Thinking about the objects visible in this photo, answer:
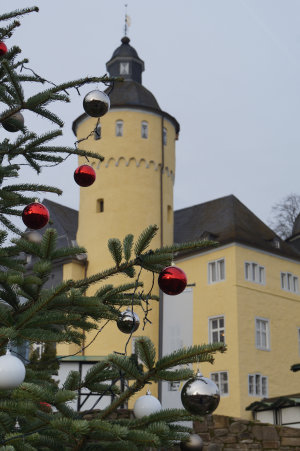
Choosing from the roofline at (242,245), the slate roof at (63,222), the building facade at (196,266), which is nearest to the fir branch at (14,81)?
the building facade at (196,266)

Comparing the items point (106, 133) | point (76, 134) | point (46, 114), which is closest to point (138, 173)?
point (106, 133)

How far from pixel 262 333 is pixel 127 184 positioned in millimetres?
8492

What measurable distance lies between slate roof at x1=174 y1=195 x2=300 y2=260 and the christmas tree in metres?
21.0

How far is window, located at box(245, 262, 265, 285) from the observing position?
25781mm

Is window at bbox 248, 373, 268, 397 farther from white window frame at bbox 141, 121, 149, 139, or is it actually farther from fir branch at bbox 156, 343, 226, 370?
Answer: fir branch at bbox 156, 343, 226, 370

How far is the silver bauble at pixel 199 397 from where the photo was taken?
12.1 feet

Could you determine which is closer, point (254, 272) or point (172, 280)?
point (172, 280)

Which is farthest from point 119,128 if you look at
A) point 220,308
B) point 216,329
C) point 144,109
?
point 216,329

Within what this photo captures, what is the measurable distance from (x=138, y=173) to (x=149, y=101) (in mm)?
4051

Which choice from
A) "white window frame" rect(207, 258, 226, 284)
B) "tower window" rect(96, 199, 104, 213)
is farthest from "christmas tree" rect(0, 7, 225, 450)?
"tower window" rect(96, 199, 104, 213)

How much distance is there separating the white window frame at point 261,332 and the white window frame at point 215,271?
215 centimetres

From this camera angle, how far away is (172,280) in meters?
3.93

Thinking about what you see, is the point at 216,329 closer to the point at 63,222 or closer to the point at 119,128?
the point at 119,128

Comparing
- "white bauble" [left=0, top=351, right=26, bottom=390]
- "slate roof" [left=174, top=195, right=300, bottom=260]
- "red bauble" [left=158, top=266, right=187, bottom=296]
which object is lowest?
"white bauble" [left=0, top=351, right=26, bottom=390]
